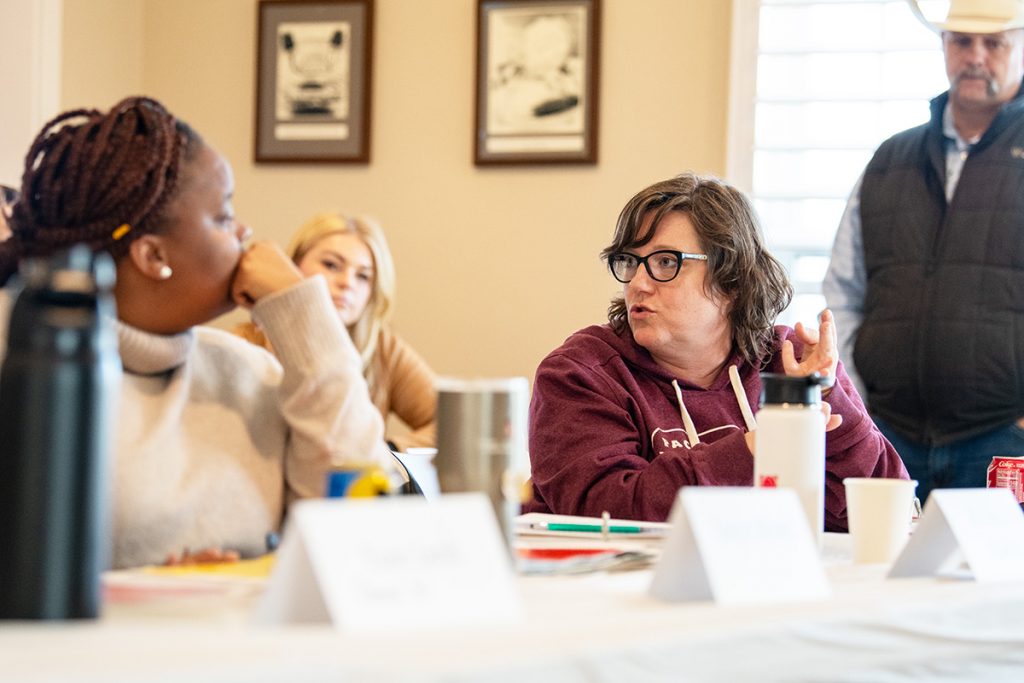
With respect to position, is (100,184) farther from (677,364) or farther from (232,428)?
(677,364)

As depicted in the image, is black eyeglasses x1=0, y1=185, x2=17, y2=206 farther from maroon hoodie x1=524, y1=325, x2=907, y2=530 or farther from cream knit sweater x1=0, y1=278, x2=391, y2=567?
cream knit sweater x1=0, y1=278, x2=391, y2=567

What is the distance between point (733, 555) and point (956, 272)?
2362 mm

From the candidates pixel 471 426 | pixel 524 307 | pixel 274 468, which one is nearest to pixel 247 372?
pixel 274 468

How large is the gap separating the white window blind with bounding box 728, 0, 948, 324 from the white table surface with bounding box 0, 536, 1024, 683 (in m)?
Answer: 2.61

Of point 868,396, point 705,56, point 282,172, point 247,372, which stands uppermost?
point 705,56

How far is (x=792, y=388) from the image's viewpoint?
4.53 ft

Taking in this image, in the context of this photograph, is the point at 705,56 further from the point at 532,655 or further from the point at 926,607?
the point at 532,655

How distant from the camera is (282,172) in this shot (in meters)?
4.30

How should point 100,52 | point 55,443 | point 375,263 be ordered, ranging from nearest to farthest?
1. point 55,443
2. point 375,263
3. point 100,52

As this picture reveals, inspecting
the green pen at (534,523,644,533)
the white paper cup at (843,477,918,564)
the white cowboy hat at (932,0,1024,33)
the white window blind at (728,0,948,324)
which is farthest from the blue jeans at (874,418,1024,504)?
the white paper cup at (843,477,918,564)

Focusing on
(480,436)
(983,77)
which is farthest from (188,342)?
(983,77)

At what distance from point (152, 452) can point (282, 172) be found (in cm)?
305

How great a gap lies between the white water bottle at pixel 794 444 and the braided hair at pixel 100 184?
0.66 m

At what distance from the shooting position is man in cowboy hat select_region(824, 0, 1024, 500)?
308 centimetres
